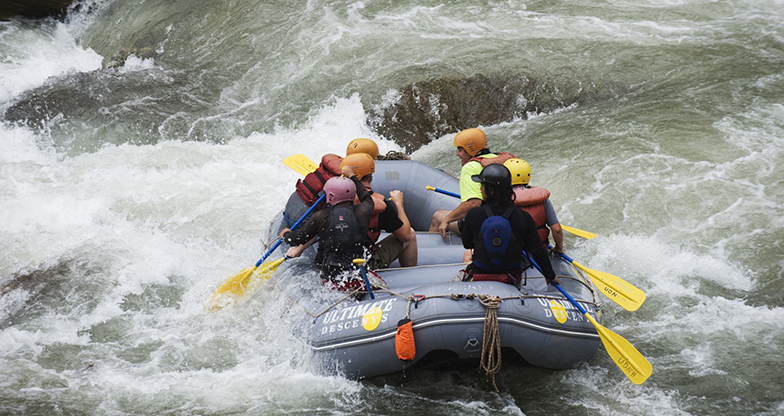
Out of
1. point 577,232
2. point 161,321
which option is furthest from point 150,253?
point 577,232

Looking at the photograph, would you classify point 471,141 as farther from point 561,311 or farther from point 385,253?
point 561,311

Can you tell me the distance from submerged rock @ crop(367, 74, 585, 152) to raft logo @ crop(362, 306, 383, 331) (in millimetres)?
4487

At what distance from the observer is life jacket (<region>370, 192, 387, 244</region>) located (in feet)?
15.3

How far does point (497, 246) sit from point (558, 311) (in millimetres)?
564

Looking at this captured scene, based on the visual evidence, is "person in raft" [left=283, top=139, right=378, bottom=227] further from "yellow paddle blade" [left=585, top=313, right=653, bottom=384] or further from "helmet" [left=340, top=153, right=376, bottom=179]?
"yellow paddle blade" [left=585, top=313, right=653, bottom=384]

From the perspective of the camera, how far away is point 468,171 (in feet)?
17.1

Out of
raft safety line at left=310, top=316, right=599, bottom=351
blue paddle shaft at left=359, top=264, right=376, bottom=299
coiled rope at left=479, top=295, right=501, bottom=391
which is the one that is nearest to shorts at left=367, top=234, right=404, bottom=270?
blue paddle shaft at left=359, top=264, right=376, bottom=299

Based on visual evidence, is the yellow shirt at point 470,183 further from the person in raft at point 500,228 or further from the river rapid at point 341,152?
the river rapid at point 341,152

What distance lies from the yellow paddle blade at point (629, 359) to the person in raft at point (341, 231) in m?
1.71

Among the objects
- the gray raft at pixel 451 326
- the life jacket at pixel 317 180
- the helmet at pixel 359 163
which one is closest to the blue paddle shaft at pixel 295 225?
the life jacket at pixel 317 180

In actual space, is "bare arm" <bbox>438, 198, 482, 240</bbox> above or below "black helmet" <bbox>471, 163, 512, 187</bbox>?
below

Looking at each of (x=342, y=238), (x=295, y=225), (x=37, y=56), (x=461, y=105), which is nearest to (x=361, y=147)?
(x=295, y=225)

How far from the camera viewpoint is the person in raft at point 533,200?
15.2 ft

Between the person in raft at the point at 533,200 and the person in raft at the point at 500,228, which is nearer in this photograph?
the person in raft at the point at 500,228
